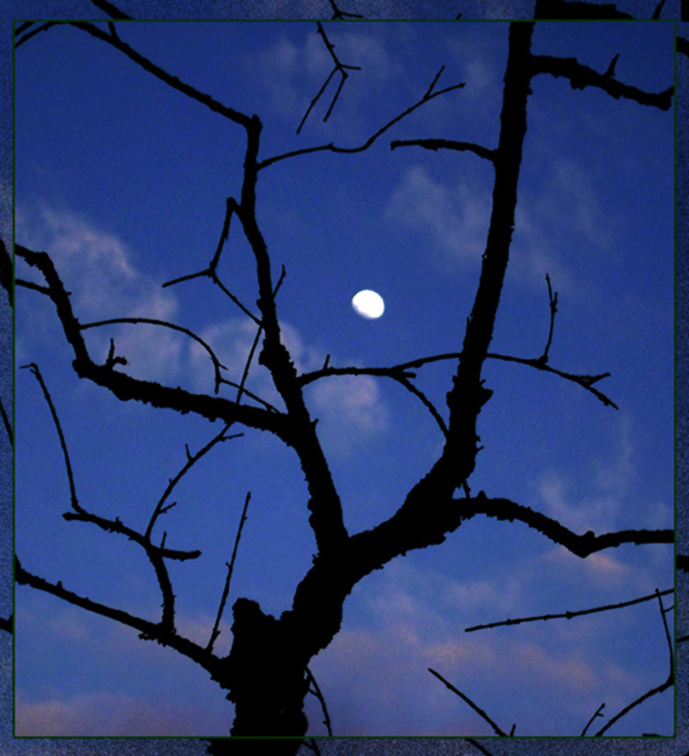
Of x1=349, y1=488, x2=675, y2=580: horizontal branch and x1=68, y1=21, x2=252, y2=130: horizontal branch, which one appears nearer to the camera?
x1=68, y1=21, x2=252, y2=130: horizontal branch

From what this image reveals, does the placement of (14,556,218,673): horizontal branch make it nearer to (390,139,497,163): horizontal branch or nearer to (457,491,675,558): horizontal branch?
(457,491,675,558): horizontal branch

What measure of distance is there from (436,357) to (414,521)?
39 cm

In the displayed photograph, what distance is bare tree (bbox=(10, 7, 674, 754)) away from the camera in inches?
61.1

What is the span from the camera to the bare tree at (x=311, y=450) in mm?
1551

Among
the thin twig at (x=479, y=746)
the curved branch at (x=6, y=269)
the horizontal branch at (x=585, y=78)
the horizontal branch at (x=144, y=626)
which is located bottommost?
the thin twig at (x=479, y=746)

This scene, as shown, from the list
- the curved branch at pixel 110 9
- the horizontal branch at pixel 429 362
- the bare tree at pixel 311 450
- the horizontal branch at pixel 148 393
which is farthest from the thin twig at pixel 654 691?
the curved branch at pixel 110 9

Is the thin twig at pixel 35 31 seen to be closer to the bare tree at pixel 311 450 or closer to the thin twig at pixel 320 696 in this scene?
the bare tree at pixel 311 450

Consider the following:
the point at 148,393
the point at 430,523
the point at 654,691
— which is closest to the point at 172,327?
the point at 148,393

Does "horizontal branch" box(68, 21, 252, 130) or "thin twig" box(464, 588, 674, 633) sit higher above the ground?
"horizontal branch" box(68, 21, 252, 130)

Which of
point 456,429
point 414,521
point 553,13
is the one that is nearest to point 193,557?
point 414,521

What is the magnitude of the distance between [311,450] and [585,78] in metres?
1.10

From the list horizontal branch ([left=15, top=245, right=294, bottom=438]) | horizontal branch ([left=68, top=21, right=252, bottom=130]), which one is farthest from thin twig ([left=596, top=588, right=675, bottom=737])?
horizontal branch ([left=68, top=21, right=252, bottom=130])

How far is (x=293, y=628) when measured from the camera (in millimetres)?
1583

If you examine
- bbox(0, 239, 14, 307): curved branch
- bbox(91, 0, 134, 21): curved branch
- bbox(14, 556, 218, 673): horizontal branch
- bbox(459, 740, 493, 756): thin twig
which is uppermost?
bbox(91, 0, 134, 21): curved branch
